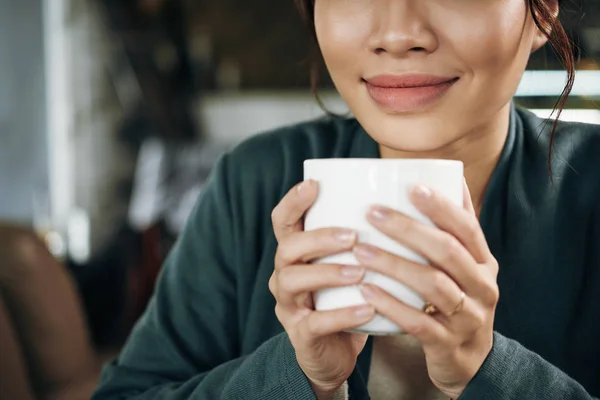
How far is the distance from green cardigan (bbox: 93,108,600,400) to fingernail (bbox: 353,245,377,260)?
35cm

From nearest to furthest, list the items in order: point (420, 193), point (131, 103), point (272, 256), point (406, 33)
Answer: point (420, 193) < point (406, 33) < point (272, 256) < point (131, 103)

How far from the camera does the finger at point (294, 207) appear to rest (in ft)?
1.91

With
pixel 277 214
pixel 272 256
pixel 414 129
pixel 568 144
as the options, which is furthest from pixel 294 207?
pixel 568 144

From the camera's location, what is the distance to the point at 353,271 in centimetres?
56

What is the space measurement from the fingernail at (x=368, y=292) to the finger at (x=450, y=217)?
0.07 m

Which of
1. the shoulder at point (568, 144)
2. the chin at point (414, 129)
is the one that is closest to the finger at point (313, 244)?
the chin at point (414, 129)

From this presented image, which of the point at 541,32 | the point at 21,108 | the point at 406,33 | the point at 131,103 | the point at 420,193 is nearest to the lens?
the point at 420,193

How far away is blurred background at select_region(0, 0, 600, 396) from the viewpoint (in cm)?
410

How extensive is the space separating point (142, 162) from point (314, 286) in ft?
13.7

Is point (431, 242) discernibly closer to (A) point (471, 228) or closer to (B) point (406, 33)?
(A) point (471, 228)

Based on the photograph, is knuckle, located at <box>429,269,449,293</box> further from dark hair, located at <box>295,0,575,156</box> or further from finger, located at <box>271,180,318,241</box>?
dark hair, located at <box>295,0,575,156</box>

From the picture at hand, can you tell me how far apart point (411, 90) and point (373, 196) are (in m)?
0.26

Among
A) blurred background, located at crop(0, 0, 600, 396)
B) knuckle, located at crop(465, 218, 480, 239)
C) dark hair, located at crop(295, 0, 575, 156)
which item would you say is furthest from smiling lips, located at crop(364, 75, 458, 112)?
blurred background, located at crop(0, 0, 600, 396)

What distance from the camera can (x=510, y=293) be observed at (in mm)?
929
